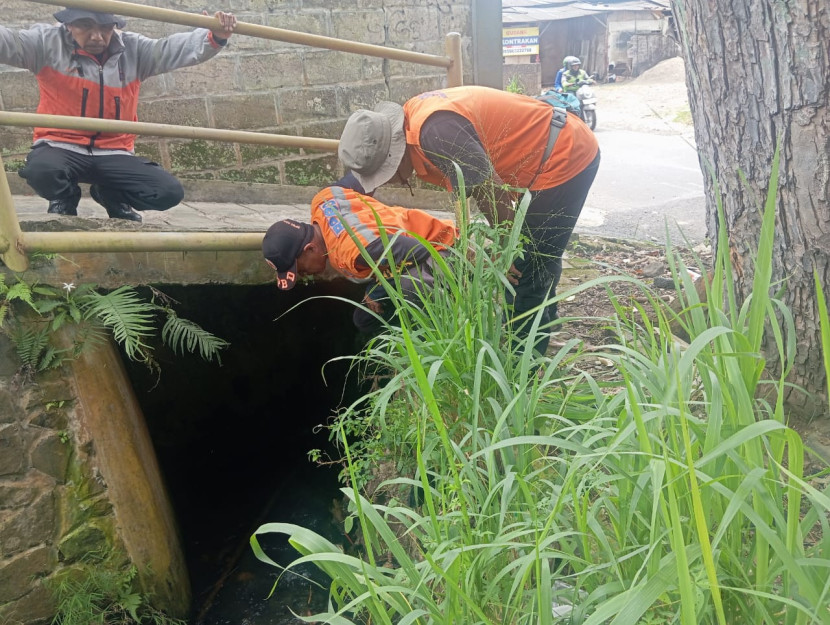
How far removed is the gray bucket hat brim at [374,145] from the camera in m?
2.81

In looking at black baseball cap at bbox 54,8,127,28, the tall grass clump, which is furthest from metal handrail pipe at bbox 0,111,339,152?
the tall grass clump

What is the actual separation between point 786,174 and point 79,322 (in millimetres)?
2661

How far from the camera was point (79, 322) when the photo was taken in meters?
2.89

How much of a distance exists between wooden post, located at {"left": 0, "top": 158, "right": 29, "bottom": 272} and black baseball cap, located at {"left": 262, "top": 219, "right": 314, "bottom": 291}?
90 centimetres

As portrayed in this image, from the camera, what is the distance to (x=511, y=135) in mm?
2938

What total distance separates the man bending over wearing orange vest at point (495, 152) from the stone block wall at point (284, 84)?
92.9 inches

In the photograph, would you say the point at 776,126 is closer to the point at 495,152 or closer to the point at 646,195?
the point at 495,152

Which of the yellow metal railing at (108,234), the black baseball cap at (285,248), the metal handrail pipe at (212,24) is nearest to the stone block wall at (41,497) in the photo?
the yellow metal railing at (108,234)

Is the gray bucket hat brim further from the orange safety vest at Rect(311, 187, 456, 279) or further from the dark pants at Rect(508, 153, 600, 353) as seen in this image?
the dark pants at Rect(508, 153, 600, 353)

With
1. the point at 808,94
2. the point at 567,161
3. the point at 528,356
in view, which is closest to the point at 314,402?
the point at 567,161

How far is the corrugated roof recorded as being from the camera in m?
17.5

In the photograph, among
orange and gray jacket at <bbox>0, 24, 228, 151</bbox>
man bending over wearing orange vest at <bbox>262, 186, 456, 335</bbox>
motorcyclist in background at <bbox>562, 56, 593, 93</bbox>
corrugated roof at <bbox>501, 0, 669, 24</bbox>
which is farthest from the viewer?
corrugated roof at <bbox>501, 0, 669, 24</bbox>

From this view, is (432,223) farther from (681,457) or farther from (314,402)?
(314,402)

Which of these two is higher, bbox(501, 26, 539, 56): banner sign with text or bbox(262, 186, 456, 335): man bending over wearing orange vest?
bbox(501, 26, 539, 56): banner sign with text
